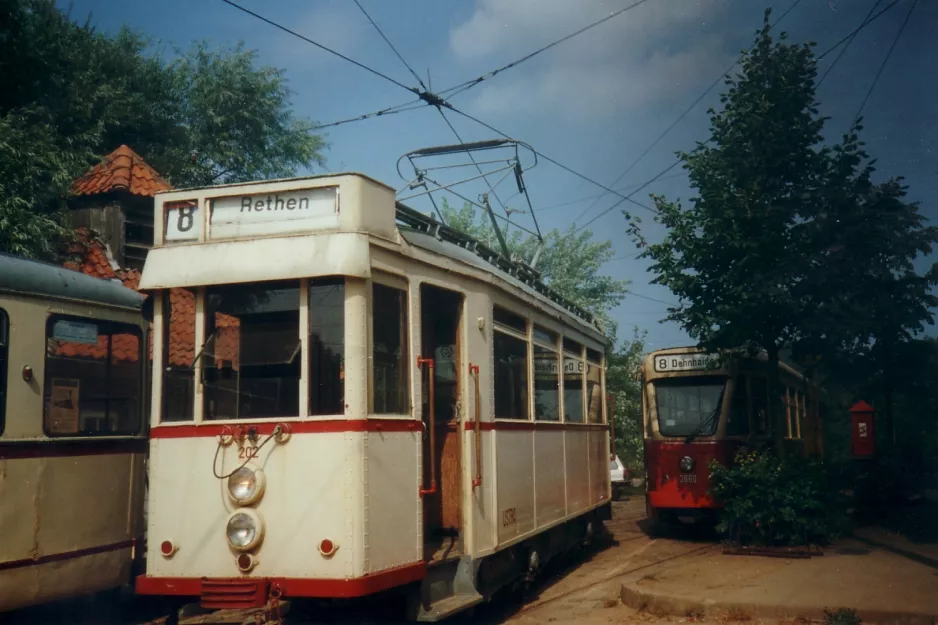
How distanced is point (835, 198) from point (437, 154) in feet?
17.5

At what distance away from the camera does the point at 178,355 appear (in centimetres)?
670

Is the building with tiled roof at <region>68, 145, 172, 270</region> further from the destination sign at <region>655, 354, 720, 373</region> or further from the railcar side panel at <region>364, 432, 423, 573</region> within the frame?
the railcar side panel at <region>364, 432, 423, 573</region>

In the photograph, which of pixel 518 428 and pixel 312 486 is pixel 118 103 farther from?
pixel 312 486

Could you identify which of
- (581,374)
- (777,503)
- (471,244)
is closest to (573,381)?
(581,374)

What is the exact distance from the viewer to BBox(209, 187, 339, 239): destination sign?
252 inches

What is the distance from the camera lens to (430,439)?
23.4ft

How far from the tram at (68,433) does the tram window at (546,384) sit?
406 centimetres

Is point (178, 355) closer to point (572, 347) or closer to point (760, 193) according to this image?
point (572, 347)

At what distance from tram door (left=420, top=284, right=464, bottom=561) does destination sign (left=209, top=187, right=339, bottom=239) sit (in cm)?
126

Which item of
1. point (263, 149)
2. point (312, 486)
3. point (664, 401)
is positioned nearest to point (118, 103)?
point (263, 149)

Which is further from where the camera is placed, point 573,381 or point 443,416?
point 573,381

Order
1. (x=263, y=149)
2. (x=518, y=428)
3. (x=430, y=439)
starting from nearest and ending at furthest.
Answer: (x=430, y=439), (x=518, y=428), (x=263, y=149)

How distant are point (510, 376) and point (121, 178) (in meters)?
11.5

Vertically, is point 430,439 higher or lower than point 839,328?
lower
